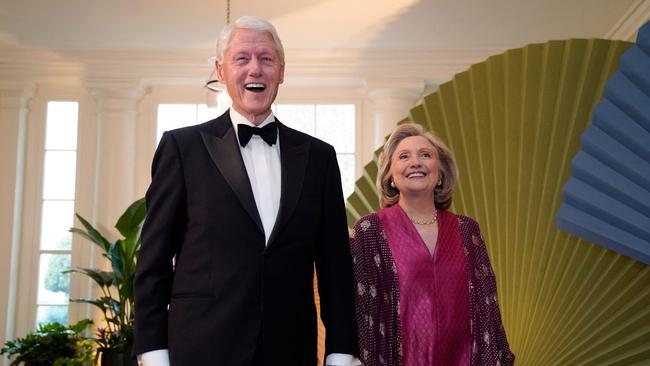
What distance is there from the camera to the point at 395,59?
632cm

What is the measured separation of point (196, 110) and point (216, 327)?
17.7ft

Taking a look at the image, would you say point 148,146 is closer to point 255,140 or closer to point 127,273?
point 127,273

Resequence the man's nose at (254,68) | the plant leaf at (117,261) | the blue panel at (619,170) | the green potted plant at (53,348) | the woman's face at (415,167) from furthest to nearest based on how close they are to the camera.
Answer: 1. the plant leaf at (117,261)
2. the green potted plant at (53,348)
3. the woman's face at (415,167)
4. the blue panel at (619,170)
5. the man's nose at (254,68)

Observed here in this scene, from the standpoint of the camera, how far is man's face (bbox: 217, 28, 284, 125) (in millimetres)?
1532

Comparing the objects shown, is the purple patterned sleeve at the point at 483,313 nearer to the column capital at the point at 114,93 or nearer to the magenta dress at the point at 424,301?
the magenta dress at the point at 424,301

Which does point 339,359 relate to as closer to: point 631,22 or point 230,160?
point 230,160

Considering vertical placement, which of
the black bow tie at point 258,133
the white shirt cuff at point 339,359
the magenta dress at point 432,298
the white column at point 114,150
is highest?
the white column at point 114,150

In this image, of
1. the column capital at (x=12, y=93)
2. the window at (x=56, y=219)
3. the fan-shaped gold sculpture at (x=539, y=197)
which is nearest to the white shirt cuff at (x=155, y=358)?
the fan-shaped gold sculpture at (x=539, y=197)

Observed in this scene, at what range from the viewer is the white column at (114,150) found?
6270 millimetres

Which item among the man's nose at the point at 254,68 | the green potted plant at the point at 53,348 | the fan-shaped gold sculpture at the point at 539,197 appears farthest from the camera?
the green potted plant at the point at 53,348

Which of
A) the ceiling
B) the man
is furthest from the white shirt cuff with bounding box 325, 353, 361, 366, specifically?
the ceiling

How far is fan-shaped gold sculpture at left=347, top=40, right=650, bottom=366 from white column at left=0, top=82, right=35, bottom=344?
175 inches

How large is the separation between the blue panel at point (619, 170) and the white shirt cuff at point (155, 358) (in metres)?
1.16

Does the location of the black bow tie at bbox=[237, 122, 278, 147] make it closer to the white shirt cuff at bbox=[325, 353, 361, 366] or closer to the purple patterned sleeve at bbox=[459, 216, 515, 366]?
the white shirt cuff at bbox=[325, 353, 361, 366]
